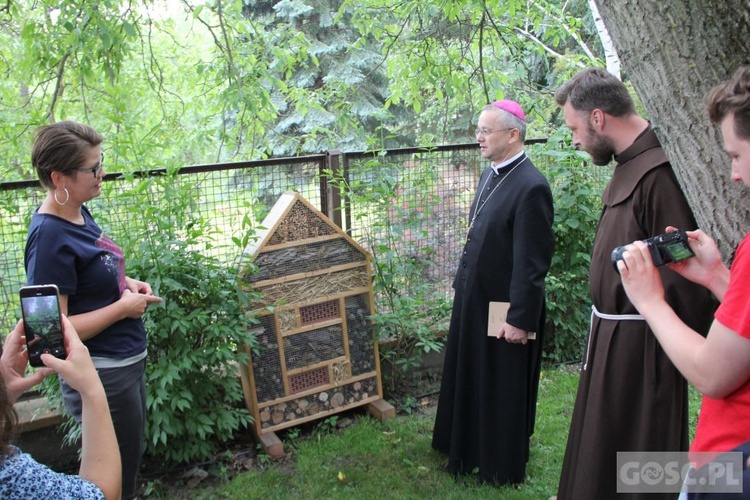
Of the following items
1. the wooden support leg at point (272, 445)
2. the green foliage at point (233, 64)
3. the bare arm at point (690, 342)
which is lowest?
→ the wooden support leg at point (272, 445)

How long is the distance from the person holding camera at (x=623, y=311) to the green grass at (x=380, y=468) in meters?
1.00

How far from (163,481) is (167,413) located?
53cm

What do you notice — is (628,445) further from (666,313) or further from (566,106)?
(566,106)

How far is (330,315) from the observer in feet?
13.3

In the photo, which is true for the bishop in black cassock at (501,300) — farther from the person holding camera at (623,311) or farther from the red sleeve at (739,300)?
the red sleeve at (739,300)

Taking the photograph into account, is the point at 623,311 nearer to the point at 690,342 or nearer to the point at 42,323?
the point at 690,342

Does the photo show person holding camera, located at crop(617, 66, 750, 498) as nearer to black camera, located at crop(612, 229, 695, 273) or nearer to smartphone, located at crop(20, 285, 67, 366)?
black camera, located at crop(612, 229, 695, 273)

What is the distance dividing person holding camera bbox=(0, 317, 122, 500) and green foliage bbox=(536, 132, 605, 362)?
413 centimetres

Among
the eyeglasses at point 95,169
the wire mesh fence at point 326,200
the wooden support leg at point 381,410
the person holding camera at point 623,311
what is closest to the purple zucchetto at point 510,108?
the person holding camera at point 623,311

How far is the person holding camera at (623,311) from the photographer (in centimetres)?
220

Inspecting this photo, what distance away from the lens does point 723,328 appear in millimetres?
1348

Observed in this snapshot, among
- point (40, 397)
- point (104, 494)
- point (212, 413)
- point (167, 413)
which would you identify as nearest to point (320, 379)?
point (212, 413)

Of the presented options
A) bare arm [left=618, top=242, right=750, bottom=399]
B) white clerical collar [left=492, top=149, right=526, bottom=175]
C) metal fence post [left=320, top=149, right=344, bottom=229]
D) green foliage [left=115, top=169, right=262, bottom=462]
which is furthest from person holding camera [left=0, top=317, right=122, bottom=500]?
metal fence post [left=320, top=149, right=344, bottom=229]

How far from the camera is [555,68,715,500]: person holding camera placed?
2203mm
